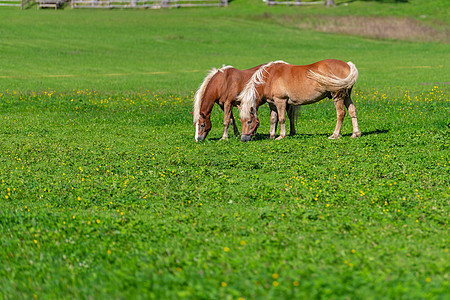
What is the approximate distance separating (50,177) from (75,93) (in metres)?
16.4

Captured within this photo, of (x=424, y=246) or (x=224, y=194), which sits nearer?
(x=424, y=246)

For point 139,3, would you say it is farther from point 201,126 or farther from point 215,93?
point 201,126

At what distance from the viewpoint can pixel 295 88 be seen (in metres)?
16.9

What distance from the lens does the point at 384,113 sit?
22.1 m

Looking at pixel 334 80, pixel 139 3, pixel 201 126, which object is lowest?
pixel 201 126

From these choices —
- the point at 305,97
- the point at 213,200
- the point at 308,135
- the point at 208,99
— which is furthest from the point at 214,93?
the point at 213,200

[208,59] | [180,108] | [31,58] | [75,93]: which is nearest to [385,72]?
[208,59]

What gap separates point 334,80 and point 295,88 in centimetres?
126

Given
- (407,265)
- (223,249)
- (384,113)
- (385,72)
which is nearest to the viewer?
(407,265)

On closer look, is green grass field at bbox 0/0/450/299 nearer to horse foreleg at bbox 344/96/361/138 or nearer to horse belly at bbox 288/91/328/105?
horse foreleg at bbox 344/96/361/138

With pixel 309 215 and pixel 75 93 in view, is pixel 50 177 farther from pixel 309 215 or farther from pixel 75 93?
pixel 75 93

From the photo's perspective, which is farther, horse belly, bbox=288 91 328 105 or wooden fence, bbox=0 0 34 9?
wooden fence, bbox=0 0 34 9

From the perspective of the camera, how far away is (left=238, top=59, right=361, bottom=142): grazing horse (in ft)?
54.2

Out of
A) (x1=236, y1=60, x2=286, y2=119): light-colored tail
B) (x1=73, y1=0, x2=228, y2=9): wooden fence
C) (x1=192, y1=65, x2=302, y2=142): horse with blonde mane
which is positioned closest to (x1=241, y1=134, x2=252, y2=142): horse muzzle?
(x1=192, y1=65, x2=302, y2=142): horse with blonde mane
